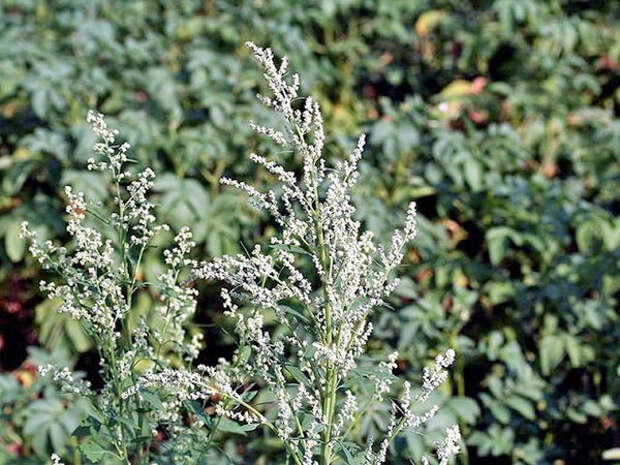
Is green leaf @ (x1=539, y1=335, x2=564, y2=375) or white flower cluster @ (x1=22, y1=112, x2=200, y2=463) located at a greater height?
white flower cluster @ (x1=22, y1=112, x2=200, y2=463)

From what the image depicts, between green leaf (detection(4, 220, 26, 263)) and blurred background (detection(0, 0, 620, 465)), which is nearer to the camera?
blurred background (detection(0, 0, 620, 465))

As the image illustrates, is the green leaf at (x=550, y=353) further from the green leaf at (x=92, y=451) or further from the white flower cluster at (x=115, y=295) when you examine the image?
the green leaf at (x=92, y=451)

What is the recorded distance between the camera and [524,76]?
185 inches

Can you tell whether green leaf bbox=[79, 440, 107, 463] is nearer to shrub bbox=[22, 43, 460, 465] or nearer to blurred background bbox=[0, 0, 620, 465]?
shrub bbox=[22, 43, 460, 465]

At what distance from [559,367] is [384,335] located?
73 cm

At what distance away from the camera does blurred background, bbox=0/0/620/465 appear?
10.6 ft

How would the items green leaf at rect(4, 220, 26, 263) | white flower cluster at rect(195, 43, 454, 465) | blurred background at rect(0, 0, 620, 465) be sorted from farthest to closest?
green leaf at rect(4, 220, 26, 263) → blurred background at rect(0, 0, 620, 465) → white flower cluster at rect(195, 43, 454, 465)

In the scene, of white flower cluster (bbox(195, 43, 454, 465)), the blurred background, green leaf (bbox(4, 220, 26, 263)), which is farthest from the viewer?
green leaf (bbox(4, 220, 26, 263))

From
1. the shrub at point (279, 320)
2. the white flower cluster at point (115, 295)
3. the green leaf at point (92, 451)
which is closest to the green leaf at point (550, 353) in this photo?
the shrub at point (279, 320)

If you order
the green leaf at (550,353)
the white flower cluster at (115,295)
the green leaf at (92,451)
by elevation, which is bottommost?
Result: the green leaf at (550,353)

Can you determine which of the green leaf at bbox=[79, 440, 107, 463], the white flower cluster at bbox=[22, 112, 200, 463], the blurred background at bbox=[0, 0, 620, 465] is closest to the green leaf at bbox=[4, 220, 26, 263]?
the blurred background at bbox=[0, 0, 620, 465]

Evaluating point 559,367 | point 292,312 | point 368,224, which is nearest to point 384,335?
point 368,224

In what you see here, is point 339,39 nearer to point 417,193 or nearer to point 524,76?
point 524,76

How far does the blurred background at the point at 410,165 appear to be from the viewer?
3246 millimetres
